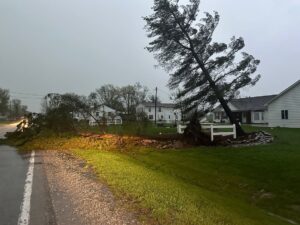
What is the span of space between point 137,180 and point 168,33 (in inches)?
809

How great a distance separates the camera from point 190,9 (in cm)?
3114

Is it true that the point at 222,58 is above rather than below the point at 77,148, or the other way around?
above

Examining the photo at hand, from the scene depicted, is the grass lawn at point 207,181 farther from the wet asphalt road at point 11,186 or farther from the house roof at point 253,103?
the house roof at point 253,103

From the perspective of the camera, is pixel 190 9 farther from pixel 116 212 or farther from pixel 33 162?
pixel 116 212

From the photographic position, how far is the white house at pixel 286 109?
4953 centimetres

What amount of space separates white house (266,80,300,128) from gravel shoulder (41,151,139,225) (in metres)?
40.6

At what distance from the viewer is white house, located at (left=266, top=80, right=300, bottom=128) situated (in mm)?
49531

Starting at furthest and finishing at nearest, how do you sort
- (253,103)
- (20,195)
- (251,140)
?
1. (253,103)
2. (251,140)
3. (20,195)

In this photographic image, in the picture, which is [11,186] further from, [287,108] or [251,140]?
[287,108]

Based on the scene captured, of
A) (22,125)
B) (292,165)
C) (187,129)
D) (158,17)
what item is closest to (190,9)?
(158,17)

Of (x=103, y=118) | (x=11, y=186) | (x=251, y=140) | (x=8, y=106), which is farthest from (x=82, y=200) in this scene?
(x=8, y=106)

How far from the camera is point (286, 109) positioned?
51125mm

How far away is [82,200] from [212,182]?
6.76m

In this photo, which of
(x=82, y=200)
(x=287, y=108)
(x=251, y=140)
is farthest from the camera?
(x=287, y=108)
